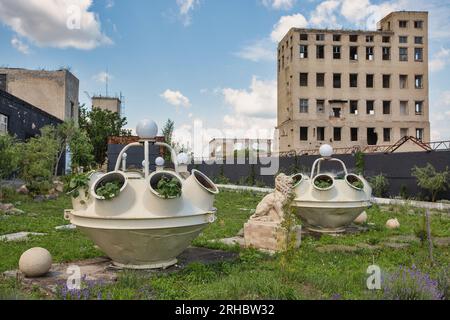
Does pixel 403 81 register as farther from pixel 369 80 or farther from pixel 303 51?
pixel 303 51

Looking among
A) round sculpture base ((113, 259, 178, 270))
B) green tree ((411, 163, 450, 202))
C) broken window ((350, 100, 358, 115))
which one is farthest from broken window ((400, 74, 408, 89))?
round sculpture base ((113, 259, 178, 270))

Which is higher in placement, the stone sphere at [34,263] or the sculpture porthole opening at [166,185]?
the sculpture porthole opening at [166,185]

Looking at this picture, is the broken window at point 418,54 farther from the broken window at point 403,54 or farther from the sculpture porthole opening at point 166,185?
the sculpture porthole opening at point 166,185

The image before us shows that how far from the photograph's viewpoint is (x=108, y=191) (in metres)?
5.70

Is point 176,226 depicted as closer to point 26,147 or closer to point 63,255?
point 63,255

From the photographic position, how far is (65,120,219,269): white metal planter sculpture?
577cm

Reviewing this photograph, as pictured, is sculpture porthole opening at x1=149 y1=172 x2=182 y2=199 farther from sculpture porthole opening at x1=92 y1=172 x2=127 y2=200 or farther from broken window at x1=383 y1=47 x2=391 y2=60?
broken window at x1=383 y1=47 x2=391 y2=60

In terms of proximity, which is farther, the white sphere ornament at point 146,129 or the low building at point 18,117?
the low building at point 18,117

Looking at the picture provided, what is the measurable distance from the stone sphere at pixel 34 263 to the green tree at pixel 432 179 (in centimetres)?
1695

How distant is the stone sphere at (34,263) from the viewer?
5820 millimetres

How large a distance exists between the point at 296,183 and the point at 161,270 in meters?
5.03

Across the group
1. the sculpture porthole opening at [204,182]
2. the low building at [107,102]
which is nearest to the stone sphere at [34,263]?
the sculpture porthole opening at [204,182]

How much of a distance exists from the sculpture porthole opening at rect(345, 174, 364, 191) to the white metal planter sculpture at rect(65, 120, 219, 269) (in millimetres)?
5043

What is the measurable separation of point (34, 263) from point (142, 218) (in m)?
1.64
